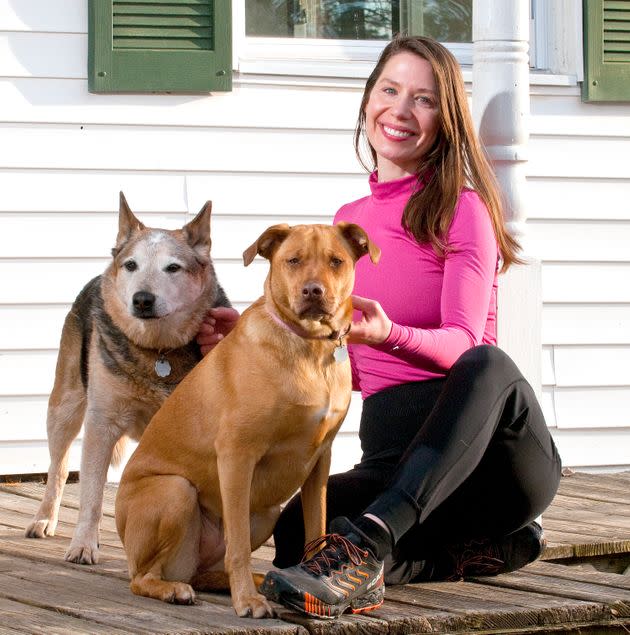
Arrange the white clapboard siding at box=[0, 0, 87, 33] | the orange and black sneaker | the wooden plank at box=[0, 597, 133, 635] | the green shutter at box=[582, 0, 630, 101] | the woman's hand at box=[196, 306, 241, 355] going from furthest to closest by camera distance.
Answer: the green shutter at box=[582, 0, 630, 101] → the white clapboard siding at box=[0, 0, 87, 33] → the woman's hand at box=[196, 306, 241, 355] → the orange and black sneaker → the wooden plank at box=[0, 597, 133, 635]

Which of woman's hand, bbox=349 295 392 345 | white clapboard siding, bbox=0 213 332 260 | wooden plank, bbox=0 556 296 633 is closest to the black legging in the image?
A: woman's hand, bbox=349 295 392 345

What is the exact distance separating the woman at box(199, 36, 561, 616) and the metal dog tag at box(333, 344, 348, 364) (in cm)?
4

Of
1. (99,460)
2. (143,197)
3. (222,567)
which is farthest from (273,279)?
(143,197)

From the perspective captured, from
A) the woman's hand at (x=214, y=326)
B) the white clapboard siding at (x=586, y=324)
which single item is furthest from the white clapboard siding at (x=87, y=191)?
the white clapboard siding at (x=586, y=324)

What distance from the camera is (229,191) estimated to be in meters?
5.41

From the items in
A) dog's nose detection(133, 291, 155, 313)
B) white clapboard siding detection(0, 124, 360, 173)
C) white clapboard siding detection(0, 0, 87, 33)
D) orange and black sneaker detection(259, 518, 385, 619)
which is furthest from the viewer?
white clapboard siding detection(0, 124, 360, 173)

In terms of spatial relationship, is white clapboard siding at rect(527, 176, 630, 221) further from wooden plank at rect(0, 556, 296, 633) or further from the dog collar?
wooden plank at rect(0, 556, 296, 633)

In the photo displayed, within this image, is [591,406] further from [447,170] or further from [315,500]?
[315,500]

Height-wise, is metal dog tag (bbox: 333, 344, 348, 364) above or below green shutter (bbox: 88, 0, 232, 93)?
below

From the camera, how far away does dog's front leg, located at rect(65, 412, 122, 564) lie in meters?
3.85

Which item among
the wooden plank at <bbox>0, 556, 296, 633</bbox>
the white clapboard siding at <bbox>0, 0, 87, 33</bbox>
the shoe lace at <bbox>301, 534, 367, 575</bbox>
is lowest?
the wooden plank at <bbox>0, 556, 296, 633</bbox>

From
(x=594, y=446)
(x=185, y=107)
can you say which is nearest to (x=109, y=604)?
(x=185, y=107)

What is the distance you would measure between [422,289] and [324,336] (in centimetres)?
53

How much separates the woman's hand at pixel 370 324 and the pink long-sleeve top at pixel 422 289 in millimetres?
38
